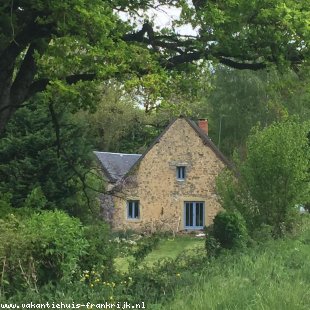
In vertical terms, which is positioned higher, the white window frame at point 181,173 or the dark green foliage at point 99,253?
the white window frame at point 181,173

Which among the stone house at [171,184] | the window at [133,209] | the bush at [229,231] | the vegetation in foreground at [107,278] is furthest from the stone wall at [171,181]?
the vegetation in foreground at [107,278]

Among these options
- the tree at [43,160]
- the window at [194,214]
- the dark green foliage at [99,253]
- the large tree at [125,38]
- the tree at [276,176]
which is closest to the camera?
the dark green foliage at [99,253]

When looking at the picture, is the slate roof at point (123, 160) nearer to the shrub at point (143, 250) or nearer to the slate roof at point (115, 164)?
the slate roof at point (115, 164)

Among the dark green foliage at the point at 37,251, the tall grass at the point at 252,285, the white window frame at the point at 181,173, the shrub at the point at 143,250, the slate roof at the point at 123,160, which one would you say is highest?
the slate roof at the point at 123,160

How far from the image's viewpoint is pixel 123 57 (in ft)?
39.5

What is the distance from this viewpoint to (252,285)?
10.1m

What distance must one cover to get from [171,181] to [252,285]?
33.3m

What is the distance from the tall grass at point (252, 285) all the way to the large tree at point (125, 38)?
4083 millimetres

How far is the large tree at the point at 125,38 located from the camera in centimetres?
1185

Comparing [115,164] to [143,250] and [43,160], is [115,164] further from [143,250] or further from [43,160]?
[143,250]

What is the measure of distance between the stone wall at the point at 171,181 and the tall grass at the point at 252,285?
28.4 meters

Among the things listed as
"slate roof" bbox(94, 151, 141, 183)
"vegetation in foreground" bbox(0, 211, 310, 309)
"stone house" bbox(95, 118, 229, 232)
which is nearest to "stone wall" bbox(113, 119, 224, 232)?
"stone house" bbox(95, 118, 229, 232)

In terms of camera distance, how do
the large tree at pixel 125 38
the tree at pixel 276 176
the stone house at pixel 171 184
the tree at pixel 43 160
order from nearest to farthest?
the large tree at pixel 125 38 < the tree at pixel 276 176 < the tree at pixel 43 160 < the stone house at pixel 171 184

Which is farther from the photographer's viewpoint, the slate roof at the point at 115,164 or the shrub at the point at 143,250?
the slate roof at the point at 115,164
